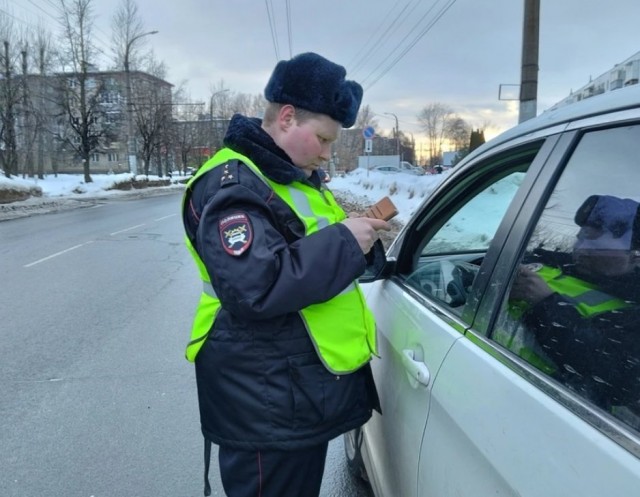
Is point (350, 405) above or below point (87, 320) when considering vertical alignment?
above

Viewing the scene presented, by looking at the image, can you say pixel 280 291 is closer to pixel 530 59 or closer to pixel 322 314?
pixel 322 314

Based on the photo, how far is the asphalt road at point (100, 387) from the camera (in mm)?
2873

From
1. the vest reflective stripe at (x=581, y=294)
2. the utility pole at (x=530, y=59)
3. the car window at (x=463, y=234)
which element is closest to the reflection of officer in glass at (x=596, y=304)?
the vest reflective stripe at (x=581, y=294)

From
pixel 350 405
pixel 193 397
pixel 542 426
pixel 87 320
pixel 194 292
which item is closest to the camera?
pixel 542 426

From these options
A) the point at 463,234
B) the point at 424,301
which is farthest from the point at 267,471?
the point at 463,234

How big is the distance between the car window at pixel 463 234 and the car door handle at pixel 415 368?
194mm

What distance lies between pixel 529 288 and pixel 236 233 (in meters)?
0.78

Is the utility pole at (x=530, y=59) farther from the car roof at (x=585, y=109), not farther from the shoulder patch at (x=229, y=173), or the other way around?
the shoulder patch at (x=229, y=173)

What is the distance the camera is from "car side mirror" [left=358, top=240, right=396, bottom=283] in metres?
2.11

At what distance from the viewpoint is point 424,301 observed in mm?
1841

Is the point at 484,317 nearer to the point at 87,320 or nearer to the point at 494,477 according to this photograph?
the point at 494,477

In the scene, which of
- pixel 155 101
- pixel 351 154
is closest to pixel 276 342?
pixel 155 101

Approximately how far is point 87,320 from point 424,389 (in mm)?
4983

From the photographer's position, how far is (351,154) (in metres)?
98.8
